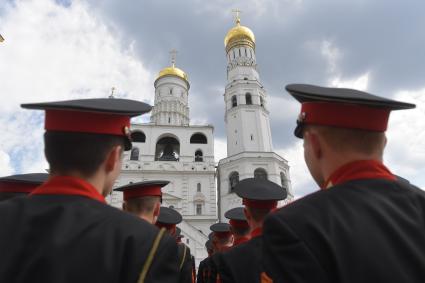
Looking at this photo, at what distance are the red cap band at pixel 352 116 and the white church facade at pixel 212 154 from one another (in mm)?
29933

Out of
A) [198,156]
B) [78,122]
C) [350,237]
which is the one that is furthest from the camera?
[198,156]

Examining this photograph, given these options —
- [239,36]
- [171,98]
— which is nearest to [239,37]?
[239,36]

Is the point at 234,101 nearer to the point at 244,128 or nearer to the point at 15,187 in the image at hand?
the point at 244,128

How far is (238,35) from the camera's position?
139 ft

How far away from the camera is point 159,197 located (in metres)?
3.75

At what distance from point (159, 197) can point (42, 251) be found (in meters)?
2.32

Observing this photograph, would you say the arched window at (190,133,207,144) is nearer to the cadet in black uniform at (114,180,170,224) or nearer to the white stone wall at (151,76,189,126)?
the white stone wall at (151,76,189,126)

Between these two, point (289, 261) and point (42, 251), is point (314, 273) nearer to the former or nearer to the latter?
point (289, 261)

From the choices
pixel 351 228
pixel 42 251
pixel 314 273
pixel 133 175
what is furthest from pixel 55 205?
pixel 133 175

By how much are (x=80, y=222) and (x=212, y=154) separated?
115 ft

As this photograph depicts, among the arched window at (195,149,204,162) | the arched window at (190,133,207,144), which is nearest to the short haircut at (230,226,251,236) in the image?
the arched window at (195,149,204,162)

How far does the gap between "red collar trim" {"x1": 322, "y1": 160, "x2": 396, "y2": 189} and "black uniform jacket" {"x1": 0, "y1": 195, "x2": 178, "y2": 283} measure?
1099mm

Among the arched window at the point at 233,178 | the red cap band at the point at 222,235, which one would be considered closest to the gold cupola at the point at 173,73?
the arched window at the point at 233,178

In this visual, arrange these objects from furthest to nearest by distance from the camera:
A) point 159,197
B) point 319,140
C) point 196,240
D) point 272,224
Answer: point 196,240, point 159,197, point 319,140, point 272,224
